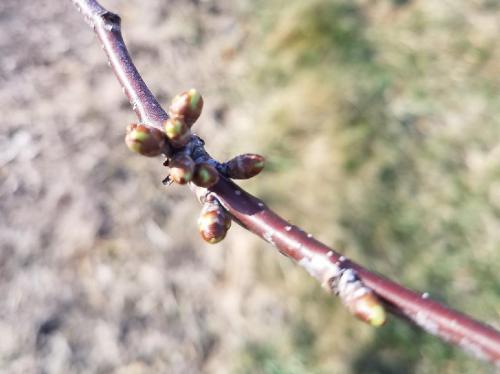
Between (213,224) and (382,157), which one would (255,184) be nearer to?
(382,157)

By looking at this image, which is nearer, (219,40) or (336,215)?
(336,215)

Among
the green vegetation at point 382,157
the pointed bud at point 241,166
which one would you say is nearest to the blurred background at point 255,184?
the green vegetation at point 382,157

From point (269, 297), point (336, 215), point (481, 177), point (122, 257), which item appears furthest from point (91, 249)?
point (481, 177)

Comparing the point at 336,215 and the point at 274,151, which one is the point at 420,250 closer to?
the point at 336,215

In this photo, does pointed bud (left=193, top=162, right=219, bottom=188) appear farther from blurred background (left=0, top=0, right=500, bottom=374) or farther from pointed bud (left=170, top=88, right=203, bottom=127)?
blurred background (left=0, top=0, right=500, bottom=374)

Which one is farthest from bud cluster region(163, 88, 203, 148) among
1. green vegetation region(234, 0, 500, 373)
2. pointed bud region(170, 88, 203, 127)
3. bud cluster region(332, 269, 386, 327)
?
green vegetation region(234, 0, 500, 373)

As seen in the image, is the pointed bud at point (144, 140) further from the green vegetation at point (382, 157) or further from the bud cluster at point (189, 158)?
the green vegetation at point (382, 157)

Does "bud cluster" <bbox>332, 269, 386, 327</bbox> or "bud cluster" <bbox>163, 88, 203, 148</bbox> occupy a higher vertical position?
"bud cluster" <bbox>163, 88, 203, 148</bbox>
